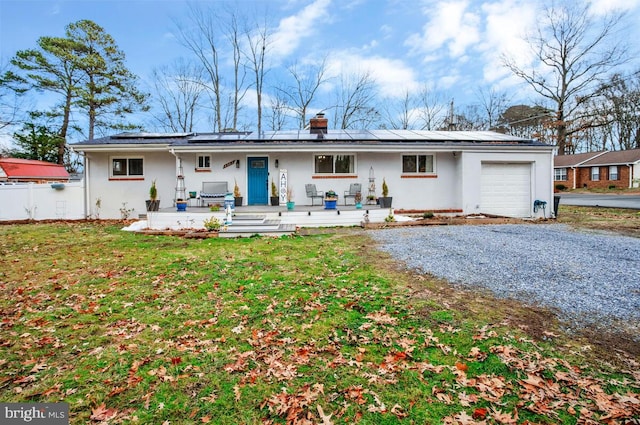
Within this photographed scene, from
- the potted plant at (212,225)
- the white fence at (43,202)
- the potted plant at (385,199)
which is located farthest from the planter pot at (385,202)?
the white fence at (43,202)

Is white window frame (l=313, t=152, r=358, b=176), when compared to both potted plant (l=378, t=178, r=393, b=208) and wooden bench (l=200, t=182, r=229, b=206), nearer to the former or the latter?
potted plant (l=378, t=178, r=393, b=208)

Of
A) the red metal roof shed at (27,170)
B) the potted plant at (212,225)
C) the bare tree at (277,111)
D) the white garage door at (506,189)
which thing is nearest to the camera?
the potted plant at (212,225)

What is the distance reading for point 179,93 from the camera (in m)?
26.2

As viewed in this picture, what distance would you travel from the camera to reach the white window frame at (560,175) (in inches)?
1352

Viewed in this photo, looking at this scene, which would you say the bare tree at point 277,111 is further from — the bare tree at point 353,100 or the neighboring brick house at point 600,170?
the neighboring brick house at point 600,170

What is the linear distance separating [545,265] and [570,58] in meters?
31.4

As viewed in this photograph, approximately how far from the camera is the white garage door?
1282 cm

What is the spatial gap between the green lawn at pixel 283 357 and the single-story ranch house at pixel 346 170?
776 centimetres

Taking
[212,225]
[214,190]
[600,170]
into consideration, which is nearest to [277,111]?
[214,190]

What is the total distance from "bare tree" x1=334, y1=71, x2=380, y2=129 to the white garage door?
52.0ft

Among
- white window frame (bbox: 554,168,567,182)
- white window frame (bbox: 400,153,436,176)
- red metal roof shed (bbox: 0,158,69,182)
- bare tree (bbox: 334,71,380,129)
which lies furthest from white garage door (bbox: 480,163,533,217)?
red metal roof shed (bbox: 0,158,69,182)

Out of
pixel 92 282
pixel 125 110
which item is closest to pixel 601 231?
pixel 92 282

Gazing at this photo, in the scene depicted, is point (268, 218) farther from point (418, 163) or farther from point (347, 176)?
point (418, 163)

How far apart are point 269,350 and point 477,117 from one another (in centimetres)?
3964
